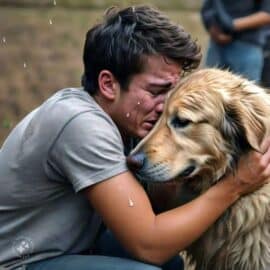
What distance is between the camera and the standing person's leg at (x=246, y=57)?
25.6ft

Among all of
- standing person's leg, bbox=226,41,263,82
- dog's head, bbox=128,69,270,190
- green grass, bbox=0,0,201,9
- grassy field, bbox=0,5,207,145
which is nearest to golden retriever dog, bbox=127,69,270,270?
dog's head, bbox=128,69,270,190

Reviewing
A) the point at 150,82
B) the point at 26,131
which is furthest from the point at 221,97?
the point at 26,131

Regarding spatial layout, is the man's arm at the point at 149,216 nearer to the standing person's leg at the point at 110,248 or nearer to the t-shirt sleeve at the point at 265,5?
the standing person's leg at the point at 110,248

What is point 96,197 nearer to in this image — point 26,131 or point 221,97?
point 26,131

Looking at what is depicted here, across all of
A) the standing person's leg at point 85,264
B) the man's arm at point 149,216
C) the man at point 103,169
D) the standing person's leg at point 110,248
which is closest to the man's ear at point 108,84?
A: the man at point 103,169

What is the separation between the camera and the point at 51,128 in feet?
13.4

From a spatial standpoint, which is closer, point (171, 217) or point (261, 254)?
point (171, 217)

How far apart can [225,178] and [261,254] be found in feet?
1.49

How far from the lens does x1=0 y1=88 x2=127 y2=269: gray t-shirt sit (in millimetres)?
4043

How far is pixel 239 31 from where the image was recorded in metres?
7.89

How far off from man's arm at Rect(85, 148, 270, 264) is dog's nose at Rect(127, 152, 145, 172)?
0.07 meters

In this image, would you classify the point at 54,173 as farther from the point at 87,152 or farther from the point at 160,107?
the point at 160,107

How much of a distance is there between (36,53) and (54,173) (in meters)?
6.88

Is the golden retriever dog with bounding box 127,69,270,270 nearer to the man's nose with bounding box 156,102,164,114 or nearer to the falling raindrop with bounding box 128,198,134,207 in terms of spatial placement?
the man's nose with bounding box 156,102,164,114
